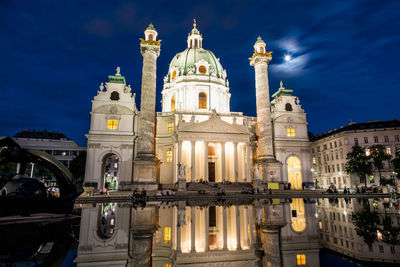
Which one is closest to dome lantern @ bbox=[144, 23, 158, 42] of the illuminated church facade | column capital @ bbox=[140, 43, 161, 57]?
the illuminated church facade

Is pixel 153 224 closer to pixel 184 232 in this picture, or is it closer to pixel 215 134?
pixel 184 232

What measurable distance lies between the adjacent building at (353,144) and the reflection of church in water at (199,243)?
157 feet

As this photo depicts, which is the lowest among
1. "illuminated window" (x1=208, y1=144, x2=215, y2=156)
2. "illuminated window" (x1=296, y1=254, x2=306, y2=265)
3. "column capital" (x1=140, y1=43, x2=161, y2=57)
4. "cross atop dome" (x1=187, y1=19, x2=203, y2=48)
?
"illuminated window" (x1=296, y1=254, x2=306, y2=265)

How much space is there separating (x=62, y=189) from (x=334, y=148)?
61.1 metres

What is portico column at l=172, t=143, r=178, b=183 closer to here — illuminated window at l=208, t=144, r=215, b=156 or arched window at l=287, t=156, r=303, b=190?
illuminated window at l=208, t=144, r=215, b=156

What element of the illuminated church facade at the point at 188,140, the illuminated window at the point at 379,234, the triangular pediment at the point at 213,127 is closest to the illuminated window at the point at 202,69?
the illuminated church facade at the point at 188,140

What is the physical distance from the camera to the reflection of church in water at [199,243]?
21.3ft

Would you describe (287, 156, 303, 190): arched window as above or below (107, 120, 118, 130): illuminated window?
below

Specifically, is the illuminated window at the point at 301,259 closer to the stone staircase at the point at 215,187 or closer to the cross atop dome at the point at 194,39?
the stone staircase at the point at 215,187

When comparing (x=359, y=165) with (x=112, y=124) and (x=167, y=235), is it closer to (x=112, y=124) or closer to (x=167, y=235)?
(x=112, y=124)

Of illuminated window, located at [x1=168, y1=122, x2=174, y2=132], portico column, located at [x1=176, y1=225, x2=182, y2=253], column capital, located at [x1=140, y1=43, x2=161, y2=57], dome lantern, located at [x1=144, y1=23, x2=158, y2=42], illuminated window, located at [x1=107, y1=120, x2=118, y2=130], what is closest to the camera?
portico column, located at [x1=176, y1=225, x2=182, y2=253]

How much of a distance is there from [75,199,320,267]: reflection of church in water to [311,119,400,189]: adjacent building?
4787cm

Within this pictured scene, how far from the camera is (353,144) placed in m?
54.9

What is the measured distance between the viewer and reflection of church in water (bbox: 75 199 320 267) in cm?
650
